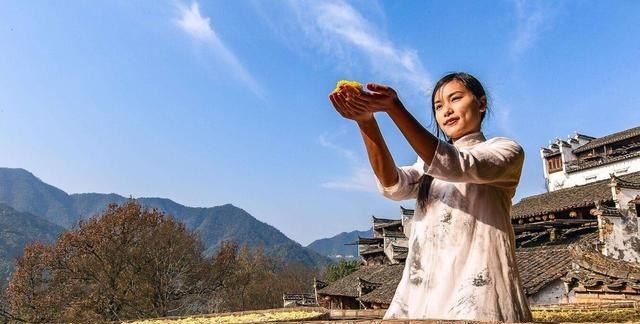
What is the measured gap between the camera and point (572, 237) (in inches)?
680

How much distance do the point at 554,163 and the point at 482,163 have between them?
95.8 feet

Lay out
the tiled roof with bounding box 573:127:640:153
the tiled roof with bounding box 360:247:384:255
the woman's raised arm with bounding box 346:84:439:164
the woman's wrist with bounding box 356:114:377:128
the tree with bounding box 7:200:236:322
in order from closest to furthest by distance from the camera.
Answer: the woman's raised arm with bounding box 346:84:439:164 < the woman's wrist with bounding box 356:114:377:128 < the tiled roof with bounding box 573:127:640:153 < the tree with bounding box 7:200:236:322 < the tiled roof with bounding box 360:247:384:255

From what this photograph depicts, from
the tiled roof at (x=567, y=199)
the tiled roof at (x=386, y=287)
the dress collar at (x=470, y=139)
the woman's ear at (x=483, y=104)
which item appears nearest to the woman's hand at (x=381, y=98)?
the dress collar at (x=470, y=139)

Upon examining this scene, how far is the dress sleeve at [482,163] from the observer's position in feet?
6.76

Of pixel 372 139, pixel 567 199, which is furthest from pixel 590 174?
→ pixel 372 139

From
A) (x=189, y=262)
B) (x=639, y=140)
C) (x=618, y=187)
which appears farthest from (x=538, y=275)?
(x=189, y=262)

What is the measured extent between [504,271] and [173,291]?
28439 millimetres

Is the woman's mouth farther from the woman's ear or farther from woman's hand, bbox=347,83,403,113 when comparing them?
woman's hand, bbox=347,83,403,113

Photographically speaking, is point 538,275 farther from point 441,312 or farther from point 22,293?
point 22,293

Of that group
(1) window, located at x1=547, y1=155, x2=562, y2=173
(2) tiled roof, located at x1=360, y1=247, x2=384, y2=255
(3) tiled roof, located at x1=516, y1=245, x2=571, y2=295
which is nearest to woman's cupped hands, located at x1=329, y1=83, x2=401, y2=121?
(3) tiled roof, located at x1=516, y1=245, x2=571, y2=295

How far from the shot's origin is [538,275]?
13.9m

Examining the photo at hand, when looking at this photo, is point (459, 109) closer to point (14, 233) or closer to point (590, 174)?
point (590, 174)

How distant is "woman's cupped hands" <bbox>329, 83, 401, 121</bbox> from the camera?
2070 millimetres

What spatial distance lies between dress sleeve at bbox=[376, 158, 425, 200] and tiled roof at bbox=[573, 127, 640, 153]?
2553 cm
